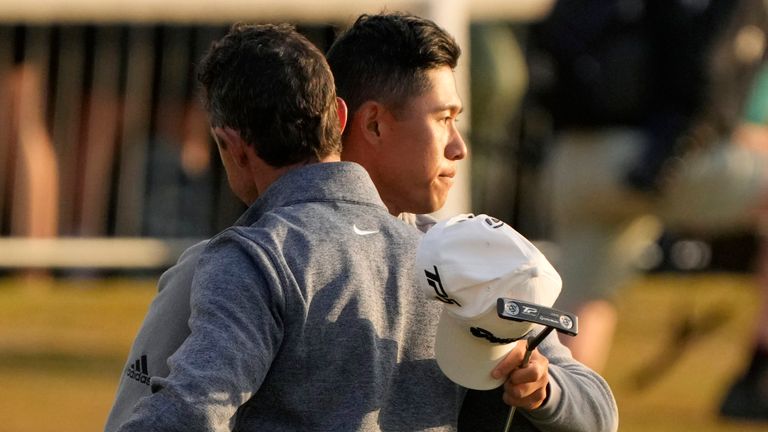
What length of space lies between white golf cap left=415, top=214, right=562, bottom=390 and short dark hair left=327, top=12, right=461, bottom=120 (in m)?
0.40

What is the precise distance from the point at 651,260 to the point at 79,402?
4.85m

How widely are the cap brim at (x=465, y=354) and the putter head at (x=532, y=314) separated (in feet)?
0.35

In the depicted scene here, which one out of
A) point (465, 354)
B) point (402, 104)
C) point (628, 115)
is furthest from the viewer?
point (628, 115)

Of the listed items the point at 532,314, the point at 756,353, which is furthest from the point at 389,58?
the point at 756,353

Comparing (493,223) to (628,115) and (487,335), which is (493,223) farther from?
(628,115)

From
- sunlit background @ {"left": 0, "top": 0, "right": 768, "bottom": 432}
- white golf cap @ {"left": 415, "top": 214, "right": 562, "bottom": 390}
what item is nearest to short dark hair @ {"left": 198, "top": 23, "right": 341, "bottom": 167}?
white golf cap @ {"left": 415, "top": 214, "right": 562, "bottom": 390}

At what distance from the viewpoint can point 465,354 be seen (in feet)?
7.89

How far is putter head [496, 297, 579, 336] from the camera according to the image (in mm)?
2291

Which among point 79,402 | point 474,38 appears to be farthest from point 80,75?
point 79,402

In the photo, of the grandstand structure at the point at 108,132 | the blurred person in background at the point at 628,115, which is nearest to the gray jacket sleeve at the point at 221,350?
the blurred person in background at the point at 628,115

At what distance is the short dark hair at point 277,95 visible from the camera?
251 cm

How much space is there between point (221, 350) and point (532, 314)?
41 cm

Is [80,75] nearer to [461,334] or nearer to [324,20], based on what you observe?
[324,20]

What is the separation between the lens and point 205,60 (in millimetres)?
2625
